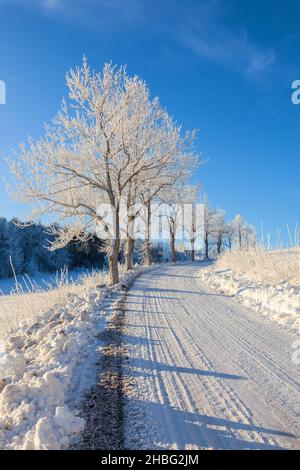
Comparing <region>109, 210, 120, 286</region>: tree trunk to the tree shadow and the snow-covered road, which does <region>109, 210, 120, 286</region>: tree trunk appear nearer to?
the snow-covered road

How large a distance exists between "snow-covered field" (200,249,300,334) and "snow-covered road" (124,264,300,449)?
0.48m

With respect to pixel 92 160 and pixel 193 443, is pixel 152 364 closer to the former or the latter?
pixel 193 443

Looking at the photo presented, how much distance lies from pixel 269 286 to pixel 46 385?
721cm

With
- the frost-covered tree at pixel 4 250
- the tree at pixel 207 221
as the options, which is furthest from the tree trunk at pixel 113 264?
the tree at pixel 207 221

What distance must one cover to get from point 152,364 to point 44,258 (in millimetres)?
57218

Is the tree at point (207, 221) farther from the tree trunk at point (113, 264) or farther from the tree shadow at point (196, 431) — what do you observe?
the tree shadow at point (196, 431)

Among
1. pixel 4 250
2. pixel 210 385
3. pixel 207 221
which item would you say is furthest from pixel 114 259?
pixel 207 221

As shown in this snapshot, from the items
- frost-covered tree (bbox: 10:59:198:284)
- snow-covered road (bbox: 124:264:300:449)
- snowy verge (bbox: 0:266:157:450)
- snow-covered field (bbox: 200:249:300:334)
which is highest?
frost-covered tree (bbox: 10:59:198:284)

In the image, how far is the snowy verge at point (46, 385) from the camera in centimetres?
243

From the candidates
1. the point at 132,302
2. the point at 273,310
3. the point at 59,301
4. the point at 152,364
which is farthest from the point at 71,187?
the point at 152,364

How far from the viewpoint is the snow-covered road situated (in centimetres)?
260

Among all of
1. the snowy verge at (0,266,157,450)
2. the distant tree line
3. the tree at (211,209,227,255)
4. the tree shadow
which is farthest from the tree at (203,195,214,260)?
the tree shadow

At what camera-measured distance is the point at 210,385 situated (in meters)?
3.55

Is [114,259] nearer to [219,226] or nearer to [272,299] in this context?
[272,299]
